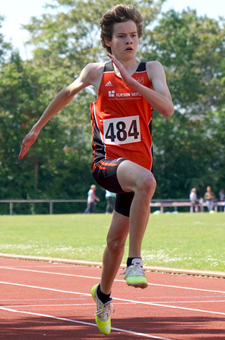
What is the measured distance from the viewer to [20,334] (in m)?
5.37

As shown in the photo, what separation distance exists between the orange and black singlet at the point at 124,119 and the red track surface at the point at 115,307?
60.6 inches

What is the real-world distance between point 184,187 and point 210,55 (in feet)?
50.3

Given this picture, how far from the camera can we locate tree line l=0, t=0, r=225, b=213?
45469 millimetres

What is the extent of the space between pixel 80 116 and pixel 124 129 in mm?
46769

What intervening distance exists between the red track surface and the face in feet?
7.58

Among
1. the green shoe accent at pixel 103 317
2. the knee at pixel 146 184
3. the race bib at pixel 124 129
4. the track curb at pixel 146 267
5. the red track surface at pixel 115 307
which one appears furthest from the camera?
the track curb at pixel 146 267

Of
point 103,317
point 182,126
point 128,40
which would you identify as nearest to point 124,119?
point 128,40

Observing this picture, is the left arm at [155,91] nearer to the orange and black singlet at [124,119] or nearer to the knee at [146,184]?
the orange and black singlet at [124,119]

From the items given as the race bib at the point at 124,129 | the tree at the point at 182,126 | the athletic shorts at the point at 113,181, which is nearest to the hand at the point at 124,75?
the race bib at the point at 124,129

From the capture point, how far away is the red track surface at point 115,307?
215 inches

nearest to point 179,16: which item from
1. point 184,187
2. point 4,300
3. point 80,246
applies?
point 184,187

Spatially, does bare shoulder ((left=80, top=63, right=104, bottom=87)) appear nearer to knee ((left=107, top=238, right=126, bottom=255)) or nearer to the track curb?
knee ((left=107, top=238, right=126, bottom=255))

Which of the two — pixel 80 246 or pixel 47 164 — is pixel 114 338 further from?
pixel 47 164

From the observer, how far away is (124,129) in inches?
194
